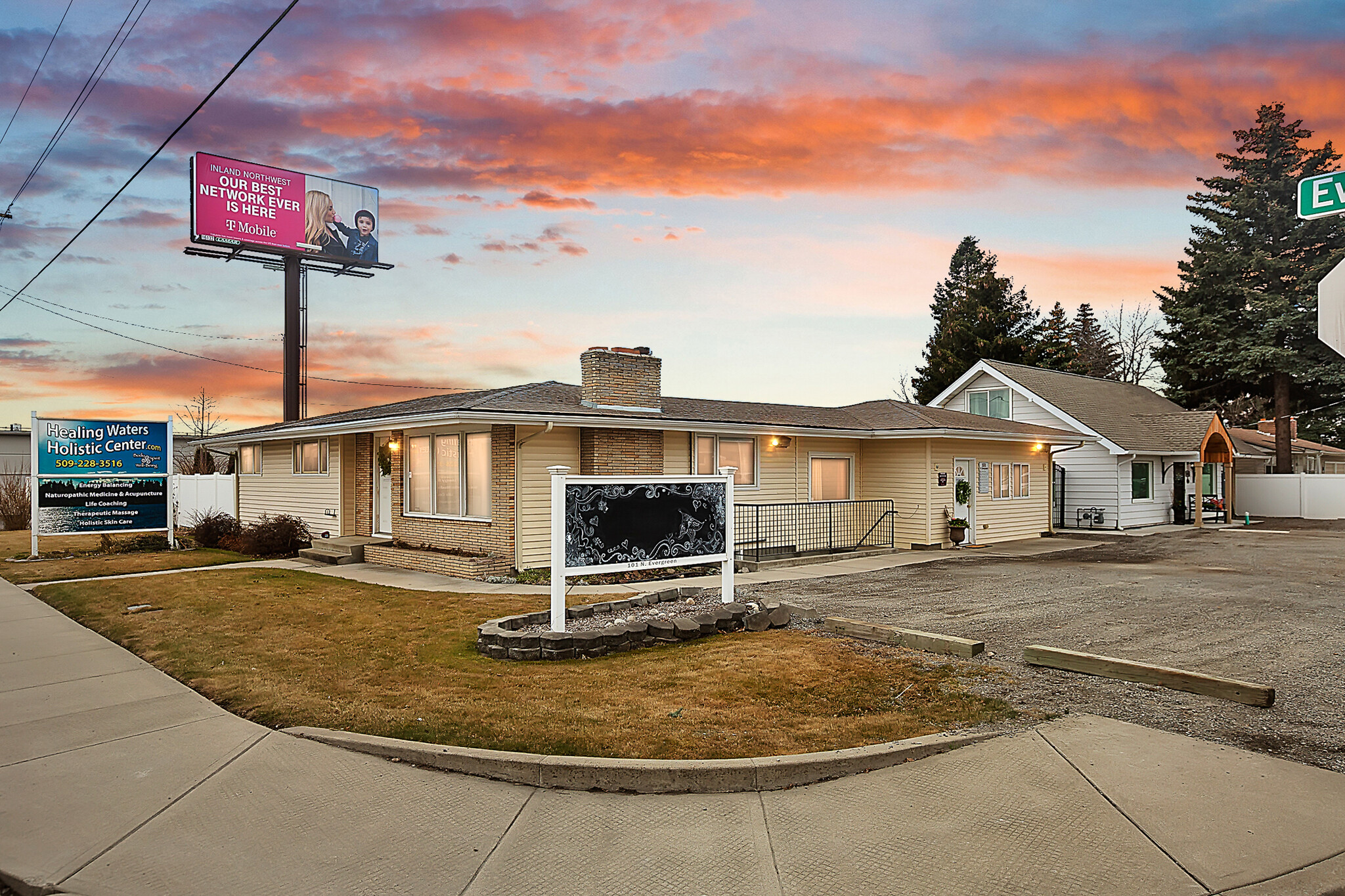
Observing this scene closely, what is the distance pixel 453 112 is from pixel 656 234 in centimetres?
602

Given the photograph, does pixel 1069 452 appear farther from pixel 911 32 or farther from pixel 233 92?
pixel 233 92

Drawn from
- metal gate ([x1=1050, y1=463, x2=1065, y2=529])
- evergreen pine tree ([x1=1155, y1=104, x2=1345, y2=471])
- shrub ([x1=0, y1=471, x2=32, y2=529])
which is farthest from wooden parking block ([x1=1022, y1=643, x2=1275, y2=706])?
evergreen pine tree ([x1=1155, y1=104, x2=1345, y2=471])

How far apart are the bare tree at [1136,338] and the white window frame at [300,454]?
56.8m

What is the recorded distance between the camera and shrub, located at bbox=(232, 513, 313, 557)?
18.4 meters

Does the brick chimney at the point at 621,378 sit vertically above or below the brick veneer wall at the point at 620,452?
above

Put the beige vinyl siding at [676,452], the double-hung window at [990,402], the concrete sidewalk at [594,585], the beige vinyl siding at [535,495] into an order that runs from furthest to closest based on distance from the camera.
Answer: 1. the double-hung window at [990,402]
2. the beige vinyl siding at [676,452]
3. the beige vinyl siding at [535,495]
4. the concrete sidewalk at [594,585]

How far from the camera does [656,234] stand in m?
19.4

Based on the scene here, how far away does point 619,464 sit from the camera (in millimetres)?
15414

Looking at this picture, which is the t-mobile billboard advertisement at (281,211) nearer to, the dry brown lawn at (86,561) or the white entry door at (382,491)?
the dry brown lawn at (86,561)

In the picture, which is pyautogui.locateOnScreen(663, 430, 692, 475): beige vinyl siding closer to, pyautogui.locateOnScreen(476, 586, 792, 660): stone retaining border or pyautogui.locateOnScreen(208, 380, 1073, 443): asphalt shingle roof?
pyautogui.locateOnScreen(208, 380, 1073, 443): asphalt shingle roof

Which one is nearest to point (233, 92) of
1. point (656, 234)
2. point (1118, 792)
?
point (656, 234)

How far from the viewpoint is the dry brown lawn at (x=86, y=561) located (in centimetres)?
1497

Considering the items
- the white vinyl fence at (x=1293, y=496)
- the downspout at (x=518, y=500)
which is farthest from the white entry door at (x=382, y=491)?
the white vinyl fence at (x=1293, y=496)

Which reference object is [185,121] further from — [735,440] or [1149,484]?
[1149,484]
